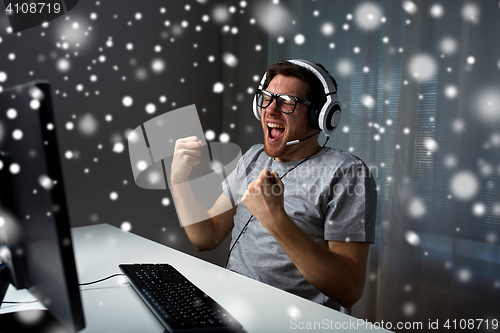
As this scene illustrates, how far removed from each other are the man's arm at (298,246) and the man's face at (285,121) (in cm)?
30

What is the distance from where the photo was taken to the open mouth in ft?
4.12

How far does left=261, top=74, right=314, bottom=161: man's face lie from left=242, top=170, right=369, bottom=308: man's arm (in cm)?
30

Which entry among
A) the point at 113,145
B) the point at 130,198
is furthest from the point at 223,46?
the point at 130,198

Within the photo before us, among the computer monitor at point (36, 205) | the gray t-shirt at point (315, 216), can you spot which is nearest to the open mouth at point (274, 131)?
the gray t-shirt at point (315, 216)

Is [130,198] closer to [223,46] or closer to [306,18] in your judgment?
[223,46]

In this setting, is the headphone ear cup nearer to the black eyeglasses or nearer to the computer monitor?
the black eyeglasses

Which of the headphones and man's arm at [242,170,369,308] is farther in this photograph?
the headphones

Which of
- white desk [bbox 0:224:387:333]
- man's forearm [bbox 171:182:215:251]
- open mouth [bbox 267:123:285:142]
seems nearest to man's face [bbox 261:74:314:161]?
open mouth [bbox 267:123:285:142]

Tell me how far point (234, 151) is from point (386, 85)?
3.58ft

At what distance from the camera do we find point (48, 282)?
1.72 ft

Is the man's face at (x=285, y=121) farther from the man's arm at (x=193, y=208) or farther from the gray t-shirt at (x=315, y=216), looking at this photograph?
the man's arm at (x=193, y=208)

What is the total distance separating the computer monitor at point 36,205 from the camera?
1.40 ft

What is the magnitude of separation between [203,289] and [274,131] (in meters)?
0.63

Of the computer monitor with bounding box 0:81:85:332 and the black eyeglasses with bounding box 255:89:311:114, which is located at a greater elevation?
the black eyeglasses with bounding box 255:89:311:114
